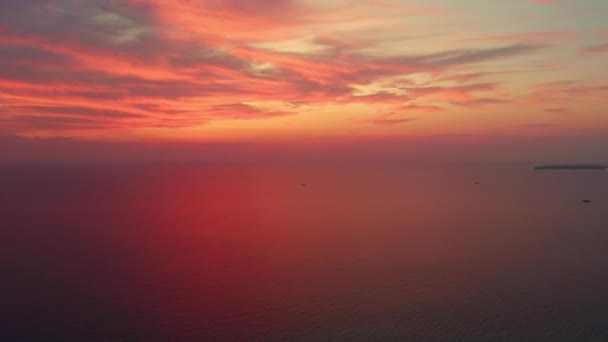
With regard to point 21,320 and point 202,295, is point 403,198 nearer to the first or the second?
point 202,295

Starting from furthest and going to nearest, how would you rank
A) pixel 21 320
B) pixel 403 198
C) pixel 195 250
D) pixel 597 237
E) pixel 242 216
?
pixel 403 198 → pixel 242 216 → pixel 597 237 → pixel 195 250 → pixel 21 320

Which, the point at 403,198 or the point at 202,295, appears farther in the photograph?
the point at 403,198

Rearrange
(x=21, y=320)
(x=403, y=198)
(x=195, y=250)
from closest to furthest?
(x=21, y=320), (x=195, y=250), (x=403, y=198)

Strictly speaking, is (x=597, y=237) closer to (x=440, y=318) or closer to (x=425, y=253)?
(x=425, y=253)

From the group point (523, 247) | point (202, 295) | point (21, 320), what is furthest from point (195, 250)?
point (523, 247)

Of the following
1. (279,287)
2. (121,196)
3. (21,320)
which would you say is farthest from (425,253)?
(121,196)

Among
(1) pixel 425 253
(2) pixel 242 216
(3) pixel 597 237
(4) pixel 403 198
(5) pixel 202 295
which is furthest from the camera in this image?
(4) pixel 403 198
